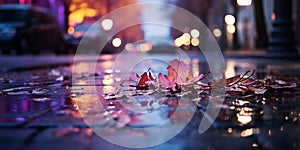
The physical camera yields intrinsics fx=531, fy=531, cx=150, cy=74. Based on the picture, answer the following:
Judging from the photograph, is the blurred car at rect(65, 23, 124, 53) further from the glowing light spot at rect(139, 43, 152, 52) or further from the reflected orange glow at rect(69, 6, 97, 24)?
the reflected orange glow at rect(69, 6, 97, 24)

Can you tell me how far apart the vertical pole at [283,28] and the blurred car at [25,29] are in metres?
9.75

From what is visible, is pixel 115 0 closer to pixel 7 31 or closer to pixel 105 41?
pixel 105 41

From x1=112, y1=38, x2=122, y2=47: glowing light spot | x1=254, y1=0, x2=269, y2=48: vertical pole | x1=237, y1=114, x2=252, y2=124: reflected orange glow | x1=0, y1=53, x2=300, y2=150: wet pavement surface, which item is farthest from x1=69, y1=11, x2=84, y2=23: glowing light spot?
x1=237, y1=114, x2=252, y2=124: reflected orange glow

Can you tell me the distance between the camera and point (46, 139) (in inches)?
105

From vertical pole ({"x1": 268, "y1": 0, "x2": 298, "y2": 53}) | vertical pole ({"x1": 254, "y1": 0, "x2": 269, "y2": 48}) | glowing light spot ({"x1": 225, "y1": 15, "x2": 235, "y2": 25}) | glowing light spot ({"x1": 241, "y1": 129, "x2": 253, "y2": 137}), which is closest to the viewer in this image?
glowing light spot ({"x1": 241, "y1": 129, "x2": 253, "y2": 137})

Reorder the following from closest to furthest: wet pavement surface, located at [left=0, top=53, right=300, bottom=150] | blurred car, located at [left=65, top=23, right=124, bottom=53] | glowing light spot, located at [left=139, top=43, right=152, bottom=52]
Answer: wet pavement surface, located at [left=0, top=53, right=300, bottom=150] → blurred car, located at [left=65, top=23, right=124, bottom=53] → glowing light spot, located at [left=139, top=43, right=152, bottom=52]

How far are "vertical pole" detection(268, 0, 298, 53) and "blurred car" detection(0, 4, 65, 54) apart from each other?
384 inches

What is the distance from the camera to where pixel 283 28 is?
17.2 m

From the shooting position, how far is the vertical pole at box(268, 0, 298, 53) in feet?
56.2

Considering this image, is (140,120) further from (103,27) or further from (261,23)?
(261,23)

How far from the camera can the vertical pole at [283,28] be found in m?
17.1

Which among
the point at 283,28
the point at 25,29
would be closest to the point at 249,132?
the point at 283,28

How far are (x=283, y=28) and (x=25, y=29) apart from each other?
9.99m

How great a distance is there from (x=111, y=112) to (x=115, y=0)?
129ft
